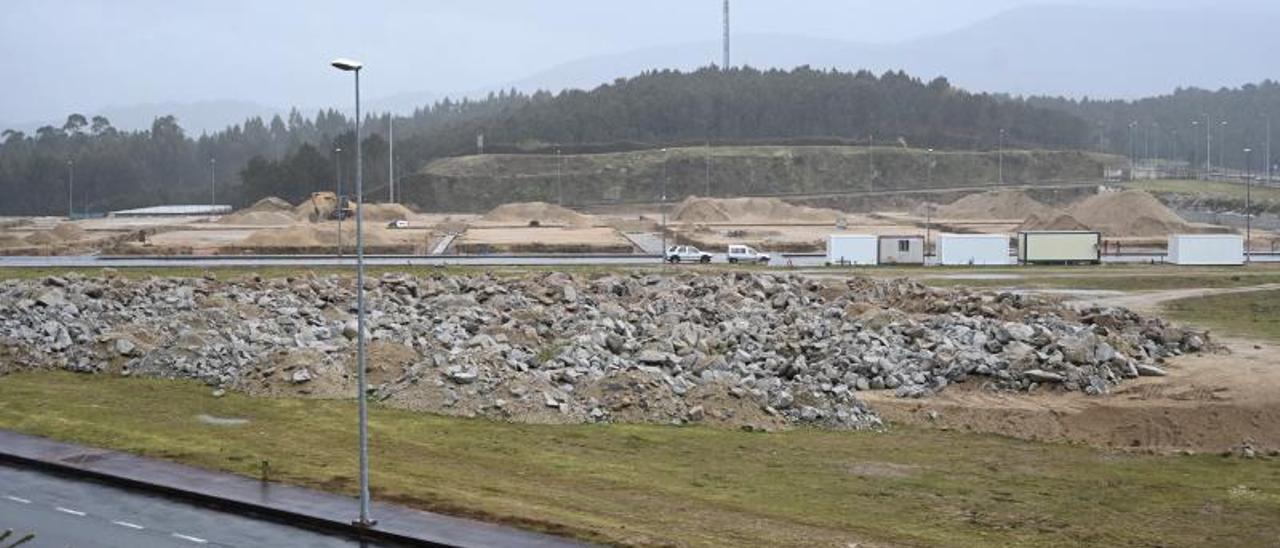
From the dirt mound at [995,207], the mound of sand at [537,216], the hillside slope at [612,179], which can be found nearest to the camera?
the mound of sand at [537,216]

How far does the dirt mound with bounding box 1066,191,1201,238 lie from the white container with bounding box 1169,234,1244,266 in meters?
32.5

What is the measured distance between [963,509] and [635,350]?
1799cm

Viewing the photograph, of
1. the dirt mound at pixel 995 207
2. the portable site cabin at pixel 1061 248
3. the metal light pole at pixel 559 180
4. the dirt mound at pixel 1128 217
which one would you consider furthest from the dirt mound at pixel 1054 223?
the metal light pole at pixel 559 180

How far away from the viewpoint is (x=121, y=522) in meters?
25.1

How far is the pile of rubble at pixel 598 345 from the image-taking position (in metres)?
38.3

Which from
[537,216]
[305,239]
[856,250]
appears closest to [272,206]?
[537,216]

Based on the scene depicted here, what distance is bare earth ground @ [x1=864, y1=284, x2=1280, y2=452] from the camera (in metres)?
36.3

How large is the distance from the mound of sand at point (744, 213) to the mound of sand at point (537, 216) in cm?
1138

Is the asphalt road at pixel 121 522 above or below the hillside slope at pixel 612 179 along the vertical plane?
below

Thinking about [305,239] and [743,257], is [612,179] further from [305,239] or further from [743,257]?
[743,257]

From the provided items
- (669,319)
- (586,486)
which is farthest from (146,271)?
(586,486)

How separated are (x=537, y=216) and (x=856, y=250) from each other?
217 feet

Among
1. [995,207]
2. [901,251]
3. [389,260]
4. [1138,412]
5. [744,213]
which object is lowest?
[1138,412]

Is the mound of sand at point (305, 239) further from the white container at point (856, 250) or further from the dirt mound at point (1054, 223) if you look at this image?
the dirt mound at point (1054, 223)
